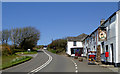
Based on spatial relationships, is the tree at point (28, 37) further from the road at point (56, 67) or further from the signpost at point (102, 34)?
the signpost at point (102, 34)

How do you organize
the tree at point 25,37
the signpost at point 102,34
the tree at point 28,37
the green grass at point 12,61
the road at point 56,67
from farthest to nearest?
the tree at point 28,37 → the tree at point 25,37 → the green grass at point 12,61 → the signpost at point 102,34 → the road at point 56,67

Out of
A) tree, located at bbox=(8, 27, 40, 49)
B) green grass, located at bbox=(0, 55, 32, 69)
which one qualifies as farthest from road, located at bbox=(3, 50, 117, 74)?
tree, located at bbox=(8, 27, 40, 49)

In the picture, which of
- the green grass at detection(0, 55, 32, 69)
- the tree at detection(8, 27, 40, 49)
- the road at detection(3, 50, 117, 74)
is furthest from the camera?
the tree at detection(8, 27, 40, 49)

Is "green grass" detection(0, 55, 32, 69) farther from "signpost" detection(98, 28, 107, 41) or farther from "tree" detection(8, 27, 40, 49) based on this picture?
"tree" detection(8, 27, 40, 49)

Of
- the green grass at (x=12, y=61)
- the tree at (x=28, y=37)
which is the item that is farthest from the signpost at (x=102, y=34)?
the tree at (x=28, y=37)

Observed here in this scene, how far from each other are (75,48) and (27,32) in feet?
101

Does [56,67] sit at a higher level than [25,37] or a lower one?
lower

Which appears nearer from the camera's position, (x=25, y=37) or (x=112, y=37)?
(x=112, y=37)

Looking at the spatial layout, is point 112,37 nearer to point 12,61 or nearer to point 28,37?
point 12,61

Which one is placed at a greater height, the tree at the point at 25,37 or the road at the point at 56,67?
the tree at the point at 25,37

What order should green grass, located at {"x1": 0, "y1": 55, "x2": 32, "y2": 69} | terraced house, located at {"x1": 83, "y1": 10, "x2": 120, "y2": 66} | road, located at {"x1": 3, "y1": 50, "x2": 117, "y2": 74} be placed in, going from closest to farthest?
road, located at {"x1": 3, "y1": 50, "x2": 117, "y2": 74}
terraced house, located at {"x1": 83, "y1": 10, "x2": 120, "y2": 66}
green grass, located at {"x1": 0, "y1": 55, "x2": 32, "y2": 69}

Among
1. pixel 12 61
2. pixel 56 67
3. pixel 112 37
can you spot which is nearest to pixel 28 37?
pixel 12 61

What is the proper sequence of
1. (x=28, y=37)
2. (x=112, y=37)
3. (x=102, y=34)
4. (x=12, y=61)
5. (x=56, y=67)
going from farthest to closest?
(x=28, y=37) < (x=12, y=61) < (x=102, y=34) < (x=112, y=37) < (x=56, y=67)

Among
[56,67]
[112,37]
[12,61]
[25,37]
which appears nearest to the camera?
[56,67]
